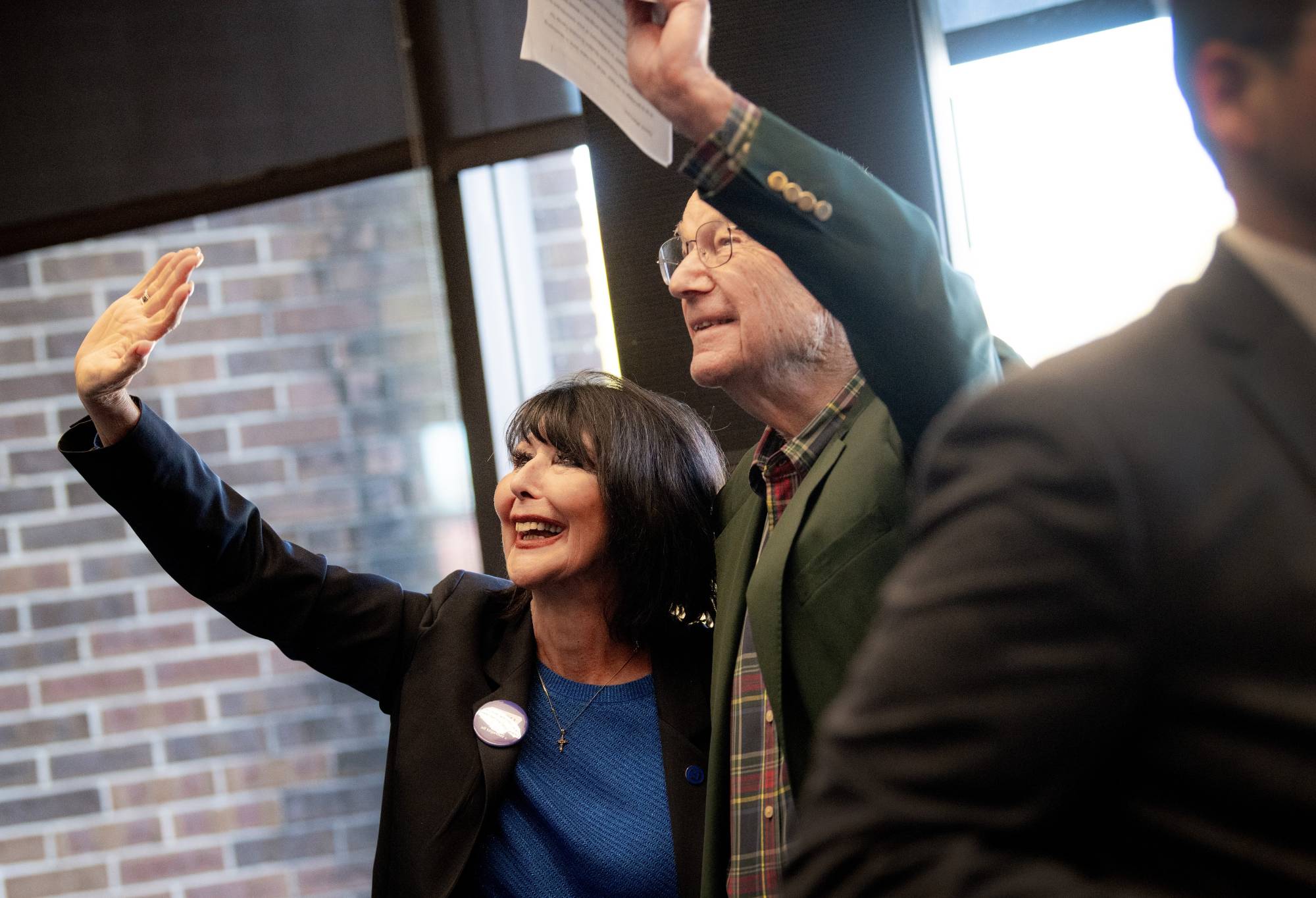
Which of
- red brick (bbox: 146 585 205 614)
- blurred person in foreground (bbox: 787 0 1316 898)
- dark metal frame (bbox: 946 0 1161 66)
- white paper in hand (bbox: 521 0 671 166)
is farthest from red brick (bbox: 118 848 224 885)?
blurred person in foreground (bbox: 787 0 1316 898)

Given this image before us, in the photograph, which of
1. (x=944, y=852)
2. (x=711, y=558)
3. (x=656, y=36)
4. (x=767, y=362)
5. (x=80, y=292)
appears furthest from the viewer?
(x=80, y=292)

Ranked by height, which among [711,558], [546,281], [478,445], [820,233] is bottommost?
[711,558]

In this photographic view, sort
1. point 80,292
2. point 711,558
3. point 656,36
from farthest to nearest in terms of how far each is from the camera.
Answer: point 80,292
point 711,558
point 656,36

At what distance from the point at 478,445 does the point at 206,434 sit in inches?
26.5

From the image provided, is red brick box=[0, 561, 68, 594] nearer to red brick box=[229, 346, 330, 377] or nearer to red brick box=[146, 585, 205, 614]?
red brick box=[146, 585, 205, 614]

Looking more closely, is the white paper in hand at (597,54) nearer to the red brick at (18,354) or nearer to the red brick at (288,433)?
the red brick at (288,433)

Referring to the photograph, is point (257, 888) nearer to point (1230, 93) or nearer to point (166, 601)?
point (166, 601)

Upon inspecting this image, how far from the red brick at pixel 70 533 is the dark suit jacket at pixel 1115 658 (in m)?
2.56

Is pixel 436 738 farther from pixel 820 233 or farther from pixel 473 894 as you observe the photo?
pixel 820 233

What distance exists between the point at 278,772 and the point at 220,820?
0.55 ft

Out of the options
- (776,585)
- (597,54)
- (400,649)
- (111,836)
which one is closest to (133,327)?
(400,649)

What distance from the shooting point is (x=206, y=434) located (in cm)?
280

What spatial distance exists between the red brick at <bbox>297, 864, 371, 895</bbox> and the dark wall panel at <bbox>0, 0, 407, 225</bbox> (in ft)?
5.25

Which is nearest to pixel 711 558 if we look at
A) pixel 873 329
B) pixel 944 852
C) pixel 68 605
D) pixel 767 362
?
pixel 767 362
